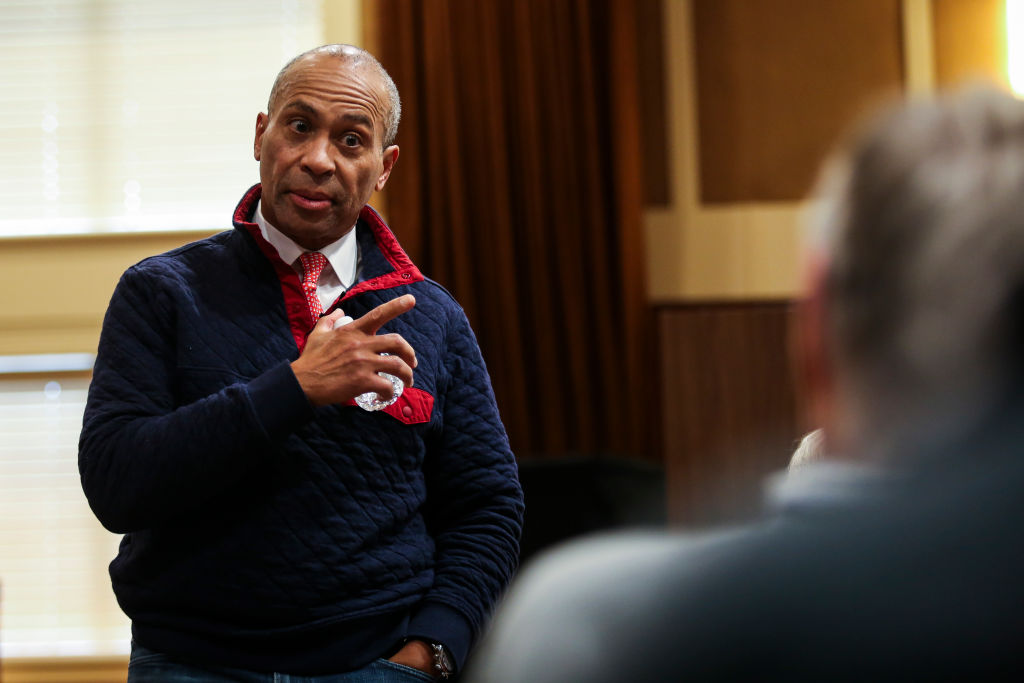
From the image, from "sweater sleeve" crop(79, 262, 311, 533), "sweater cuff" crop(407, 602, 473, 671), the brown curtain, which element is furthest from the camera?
the brown curtain

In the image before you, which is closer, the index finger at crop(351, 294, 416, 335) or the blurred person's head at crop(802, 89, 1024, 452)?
the blurred person's head at crop(802, 89, 1024, 452)

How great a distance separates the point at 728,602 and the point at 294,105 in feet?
3.95

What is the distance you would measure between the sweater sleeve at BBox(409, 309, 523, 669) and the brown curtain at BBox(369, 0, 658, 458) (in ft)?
5.72

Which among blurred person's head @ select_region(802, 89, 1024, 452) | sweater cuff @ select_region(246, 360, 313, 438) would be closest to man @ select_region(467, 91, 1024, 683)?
blurred person's head @ select_region(802, 89, 1024, 452)

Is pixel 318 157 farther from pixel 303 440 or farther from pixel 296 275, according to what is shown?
pixel 303 440

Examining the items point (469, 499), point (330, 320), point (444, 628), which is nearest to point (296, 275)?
point (330, 320)

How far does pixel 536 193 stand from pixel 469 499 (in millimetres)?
1940

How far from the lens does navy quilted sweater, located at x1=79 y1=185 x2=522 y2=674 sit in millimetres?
1266

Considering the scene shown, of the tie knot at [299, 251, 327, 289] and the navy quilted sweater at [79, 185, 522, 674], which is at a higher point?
the tie knot at [299, 251, 327, 289]

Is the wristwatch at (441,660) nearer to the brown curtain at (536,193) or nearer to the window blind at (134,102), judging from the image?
the brown curtain at (536,193)

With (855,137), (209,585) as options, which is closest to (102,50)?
(209,585)

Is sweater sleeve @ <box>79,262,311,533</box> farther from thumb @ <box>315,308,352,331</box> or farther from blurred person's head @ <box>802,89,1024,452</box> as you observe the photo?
blurred person's head @ <box>802,89,1024,452</box>

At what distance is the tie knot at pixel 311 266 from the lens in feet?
4.87

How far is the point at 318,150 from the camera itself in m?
1.49
